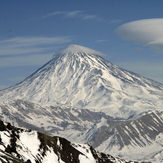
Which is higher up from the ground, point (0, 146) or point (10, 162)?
point (0, 146)

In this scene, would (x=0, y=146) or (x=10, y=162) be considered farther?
(x=0, y=146)
